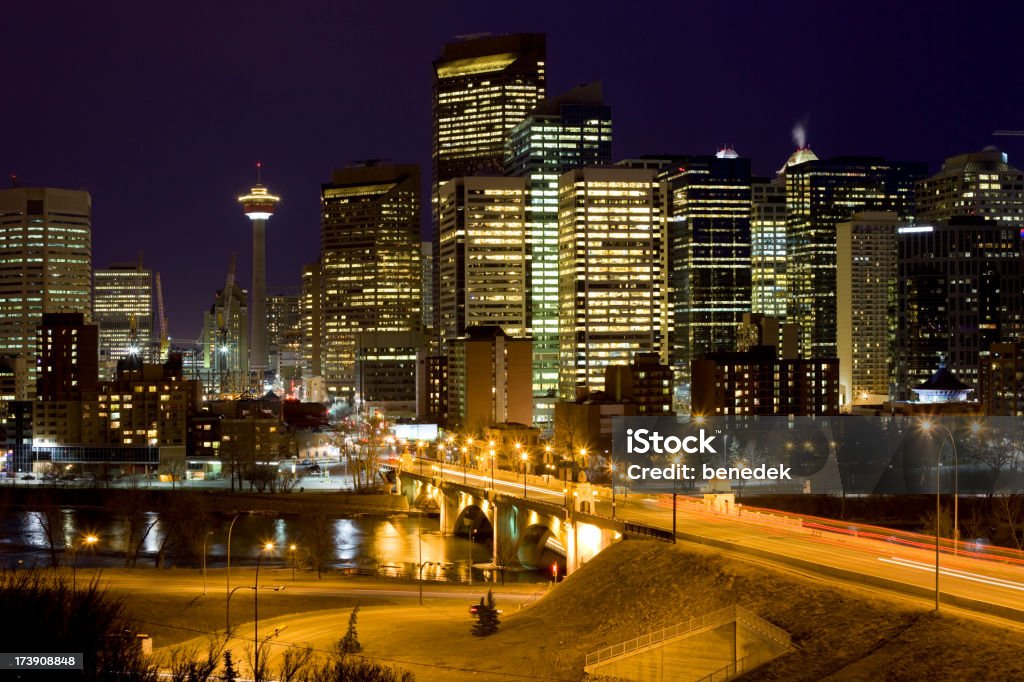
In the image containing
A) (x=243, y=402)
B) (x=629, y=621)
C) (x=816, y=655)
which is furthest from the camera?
(x=243, y=402)

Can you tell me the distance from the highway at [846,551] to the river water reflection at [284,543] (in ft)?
44.0

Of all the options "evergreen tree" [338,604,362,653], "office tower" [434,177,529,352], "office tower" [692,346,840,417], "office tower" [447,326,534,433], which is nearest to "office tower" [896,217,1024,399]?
"office tower" [692,346,840,417]

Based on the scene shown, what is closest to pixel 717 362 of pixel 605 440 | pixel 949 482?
pixel 605 440

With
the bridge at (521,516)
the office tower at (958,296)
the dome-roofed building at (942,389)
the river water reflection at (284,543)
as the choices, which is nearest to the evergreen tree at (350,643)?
the bridge at (521,516)

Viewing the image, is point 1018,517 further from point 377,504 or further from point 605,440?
point 377,504

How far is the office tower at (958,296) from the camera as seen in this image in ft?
609

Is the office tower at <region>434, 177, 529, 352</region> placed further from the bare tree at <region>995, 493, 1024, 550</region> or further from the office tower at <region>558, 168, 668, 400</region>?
the bare tree at <region>995, 493, 1024, 550</region>

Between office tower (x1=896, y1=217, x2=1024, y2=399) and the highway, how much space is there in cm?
13543

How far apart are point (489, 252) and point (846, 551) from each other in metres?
133

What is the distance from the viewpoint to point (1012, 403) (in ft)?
438

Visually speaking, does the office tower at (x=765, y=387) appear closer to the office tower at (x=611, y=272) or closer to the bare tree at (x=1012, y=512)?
the office tower at (x=611, y=272)

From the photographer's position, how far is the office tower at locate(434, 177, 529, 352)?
177 metres

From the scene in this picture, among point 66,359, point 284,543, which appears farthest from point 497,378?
point 284,543

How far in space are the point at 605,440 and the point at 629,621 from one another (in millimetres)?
73588
